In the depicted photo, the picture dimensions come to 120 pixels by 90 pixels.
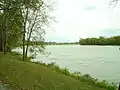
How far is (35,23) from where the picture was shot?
126 ft

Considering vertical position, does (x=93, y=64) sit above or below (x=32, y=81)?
below

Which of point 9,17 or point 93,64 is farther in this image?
point 93,64

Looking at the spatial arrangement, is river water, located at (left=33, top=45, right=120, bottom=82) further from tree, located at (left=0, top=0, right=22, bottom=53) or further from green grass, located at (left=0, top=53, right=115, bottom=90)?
green grass, located at (left=0, top=53, right=115, bottom=90)

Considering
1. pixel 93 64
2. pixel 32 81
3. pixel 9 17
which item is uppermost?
pixel 9 17

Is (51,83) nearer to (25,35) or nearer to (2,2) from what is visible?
(2,2)

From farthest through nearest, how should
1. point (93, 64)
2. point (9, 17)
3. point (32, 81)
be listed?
point (93, 64) → point (9, 17) → point (32, 81)

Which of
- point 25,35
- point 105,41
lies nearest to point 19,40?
point 25,35

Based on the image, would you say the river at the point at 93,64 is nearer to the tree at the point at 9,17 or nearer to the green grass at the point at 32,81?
the tree at the point at 9,17

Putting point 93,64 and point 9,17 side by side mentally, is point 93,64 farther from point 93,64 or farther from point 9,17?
point 9,17

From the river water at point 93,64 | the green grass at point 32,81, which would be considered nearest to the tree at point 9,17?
the green grass at point 32,81

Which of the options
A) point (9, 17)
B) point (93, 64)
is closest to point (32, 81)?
point (9, 17)

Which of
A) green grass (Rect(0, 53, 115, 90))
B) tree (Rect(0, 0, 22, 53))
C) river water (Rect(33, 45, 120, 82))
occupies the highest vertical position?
tree (Rect(0, 0, 22, 53))

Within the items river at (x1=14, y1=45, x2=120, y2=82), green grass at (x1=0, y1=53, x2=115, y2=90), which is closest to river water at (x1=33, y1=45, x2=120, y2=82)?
river at (x1=14, y1=45, x2=120, y2=82)

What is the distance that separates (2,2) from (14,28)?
15372 mm
